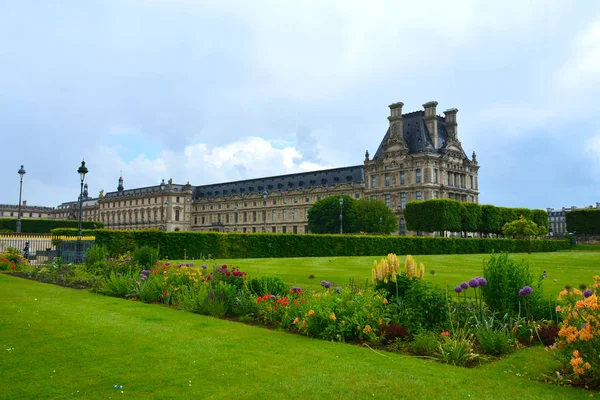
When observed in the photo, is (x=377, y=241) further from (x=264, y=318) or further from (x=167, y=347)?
(x=167, y=347)

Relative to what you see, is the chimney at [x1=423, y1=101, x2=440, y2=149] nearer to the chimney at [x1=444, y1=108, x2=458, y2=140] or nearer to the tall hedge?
the chimney at [x1=444, y1=108, x2=458, y2=140]

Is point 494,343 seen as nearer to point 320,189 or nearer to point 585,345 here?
point 585,345

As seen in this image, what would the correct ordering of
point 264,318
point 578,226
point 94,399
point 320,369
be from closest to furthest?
point 94,399 → point 320,369 → point 264,318 → point 578,226

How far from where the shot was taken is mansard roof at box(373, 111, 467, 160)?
8575 cm

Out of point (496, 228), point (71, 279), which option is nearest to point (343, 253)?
point (71, 279)

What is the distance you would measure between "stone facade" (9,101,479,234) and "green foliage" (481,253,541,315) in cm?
5328

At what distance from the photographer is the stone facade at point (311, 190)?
84875 mm

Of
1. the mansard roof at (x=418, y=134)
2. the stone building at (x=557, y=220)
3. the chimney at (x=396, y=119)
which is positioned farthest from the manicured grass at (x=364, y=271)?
the stone building at (x=557, y=220)

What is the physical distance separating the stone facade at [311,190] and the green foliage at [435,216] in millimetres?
9549

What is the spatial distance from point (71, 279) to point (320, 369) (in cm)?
1363

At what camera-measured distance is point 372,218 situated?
7500 cm

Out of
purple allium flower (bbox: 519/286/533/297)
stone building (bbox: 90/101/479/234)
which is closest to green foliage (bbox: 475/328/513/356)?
purple allium flower (bbox: 519/286/533/297)


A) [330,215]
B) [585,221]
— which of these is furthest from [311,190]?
[585,221]

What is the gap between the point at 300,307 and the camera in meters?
9.44
